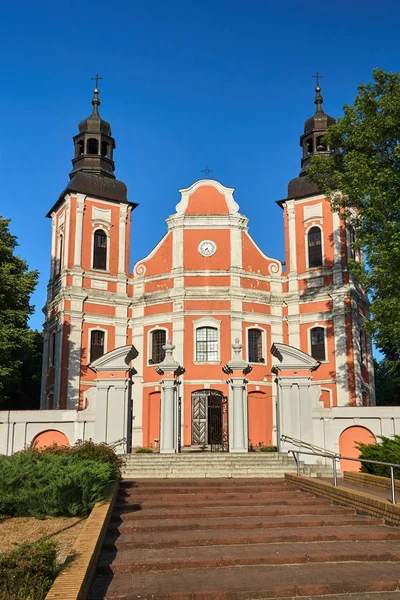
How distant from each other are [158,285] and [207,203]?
4911 millimetres

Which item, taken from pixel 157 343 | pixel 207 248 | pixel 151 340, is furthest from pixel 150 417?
pixel 207 248

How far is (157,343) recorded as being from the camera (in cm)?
2981

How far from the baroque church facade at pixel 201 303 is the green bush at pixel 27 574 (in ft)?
68.8

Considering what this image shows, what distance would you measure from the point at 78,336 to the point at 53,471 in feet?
63.0

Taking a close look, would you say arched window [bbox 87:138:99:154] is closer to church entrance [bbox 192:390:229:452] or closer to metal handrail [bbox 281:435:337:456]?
church entrance [bbox 192:390:229:452]

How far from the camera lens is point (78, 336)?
2934 cm

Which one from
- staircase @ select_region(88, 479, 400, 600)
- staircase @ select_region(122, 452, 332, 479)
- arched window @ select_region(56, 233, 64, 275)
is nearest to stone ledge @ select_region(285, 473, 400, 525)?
staircase @ select_region(88, 479, 400, 600)

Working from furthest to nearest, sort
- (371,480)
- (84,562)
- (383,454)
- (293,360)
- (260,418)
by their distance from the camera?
1. (260,418)
2. (293,360)
3. (383,454)
4. (371,480)
5. (84,562)

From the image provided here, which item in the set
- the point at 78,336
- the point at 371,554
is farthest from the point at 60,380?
the point at 371,554

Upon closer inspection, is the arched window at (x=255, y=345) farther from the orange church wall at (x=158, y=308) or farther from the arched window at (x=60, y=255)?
the arched window at (x=60, y=255)

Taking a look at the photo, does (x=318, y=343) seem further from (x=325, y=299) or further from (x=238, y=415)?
(x=238, y=415)

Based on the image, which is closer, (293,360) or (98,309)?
(293,360)

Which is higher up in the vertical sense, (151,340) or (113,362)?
(151,340)

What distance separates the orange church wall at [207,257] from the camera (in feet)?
98.7
